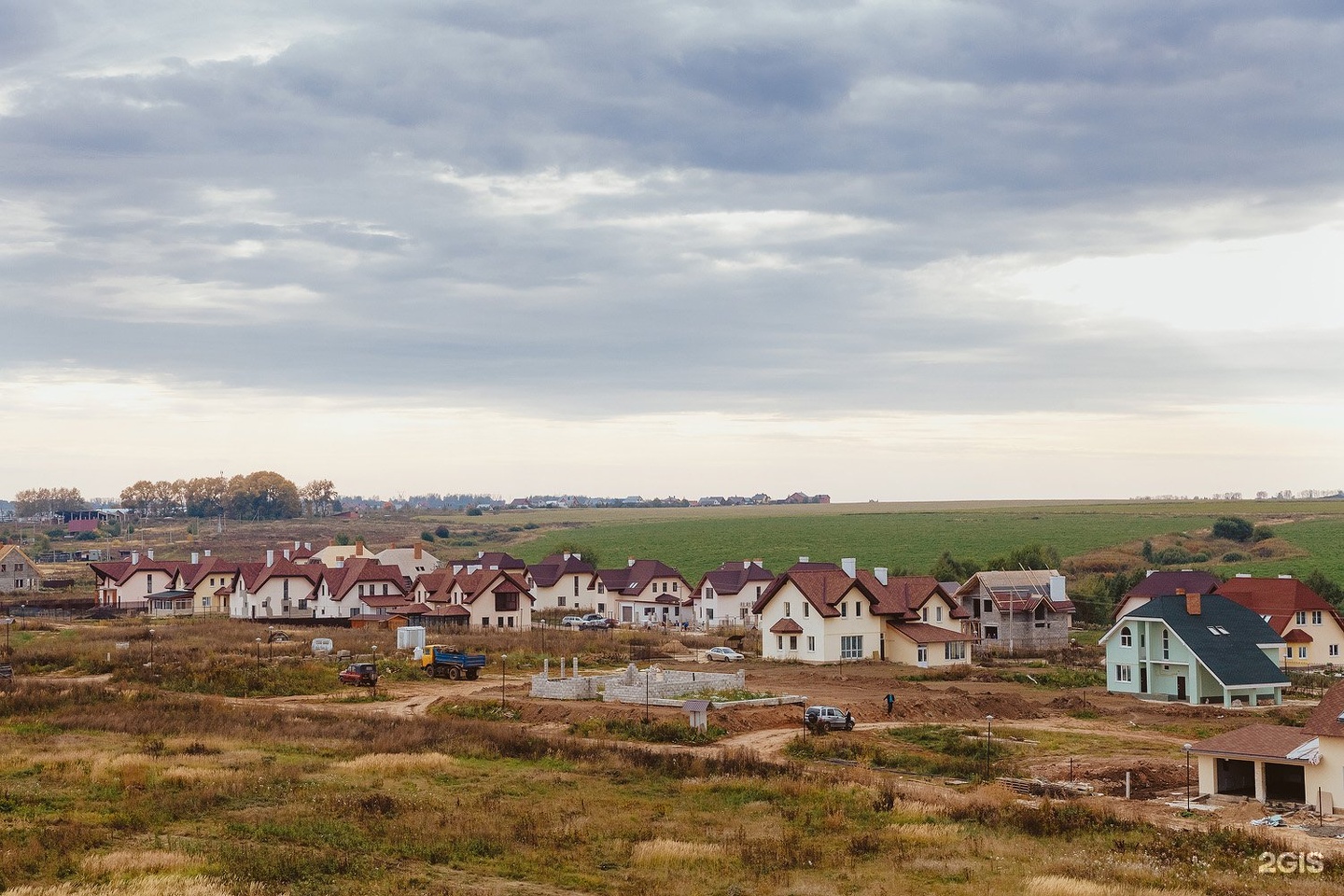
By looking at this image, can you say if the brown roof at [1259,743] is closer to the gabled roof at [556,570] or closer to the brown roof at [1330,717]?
the brown roof at [1330,717]

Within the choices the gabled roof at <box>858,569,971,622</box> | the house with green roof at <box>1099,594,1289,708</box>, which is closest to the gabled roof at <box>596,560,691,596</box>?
the gabled roof at <box>858,569,971,622</box>

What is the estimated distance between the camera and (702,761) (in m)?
41.5

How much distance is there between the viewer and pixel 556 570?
11381 centimetres

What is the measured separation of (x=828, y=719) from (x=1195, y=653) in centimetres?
2048

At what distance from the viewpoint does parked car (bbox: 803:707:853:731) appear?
4981 centimetres

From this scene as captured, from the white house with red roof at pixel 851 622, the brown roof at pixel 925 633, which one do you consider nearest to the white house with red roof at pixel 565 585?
the white house with red roof at pixel 851 622

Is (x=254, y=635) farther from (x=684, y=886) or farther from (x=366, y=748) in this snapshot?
(x=684, y=886)

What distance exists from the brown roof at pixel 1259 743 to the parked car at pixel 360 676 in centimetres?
3858

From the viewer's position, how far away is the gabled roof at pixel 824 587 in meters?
74.4

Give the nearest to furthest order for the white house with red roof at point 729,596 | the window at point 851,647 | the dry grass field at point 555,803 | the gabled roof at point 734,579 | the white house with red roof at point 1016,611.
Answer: the dry grass field at point 555,803
the window at point 851,647
the white house with red roof at point 1016,611
the white house with red roof at point 729,596
the gabled roof at point 734,579

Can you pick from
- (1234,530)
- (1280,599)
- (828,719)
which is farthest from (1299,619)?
(1234,530)

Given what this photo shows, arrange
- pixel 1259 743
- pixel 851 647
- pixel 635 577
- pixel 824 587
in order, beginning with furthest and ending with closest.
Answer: pixel 635 577 → pixel 851 647 → pixel 824 587 → pixel 1259 743

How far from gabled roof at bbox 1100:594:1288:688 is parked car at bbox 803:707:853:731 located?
63.2 feet

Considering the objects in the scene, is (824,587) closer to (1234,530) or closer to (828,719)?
(828,719)
